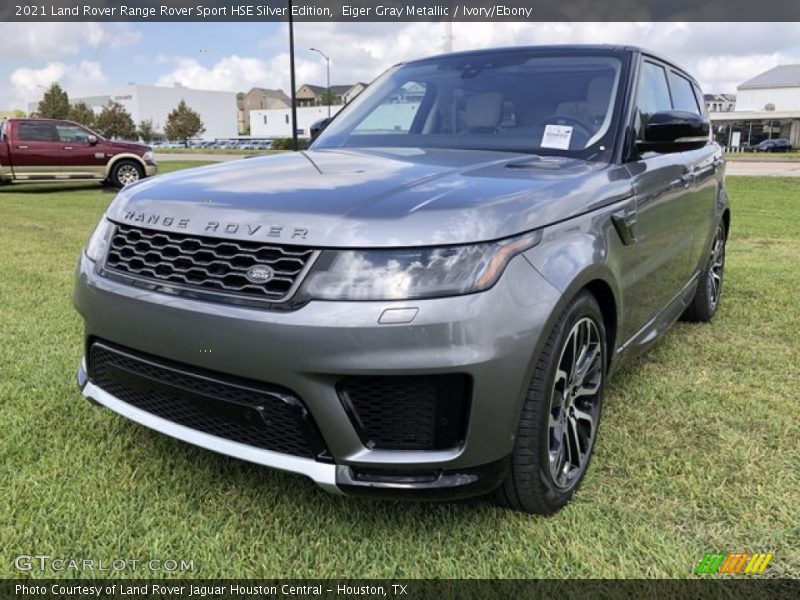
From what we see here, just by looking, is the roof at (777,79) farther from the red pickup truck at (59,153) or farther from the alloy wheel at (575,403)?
the alloy wheel at (575,403)

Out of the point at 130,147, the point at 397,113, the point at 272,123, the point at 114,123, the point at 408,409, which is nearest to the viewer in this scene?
the point at 408,409

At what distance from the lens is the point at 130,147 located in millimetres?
16062

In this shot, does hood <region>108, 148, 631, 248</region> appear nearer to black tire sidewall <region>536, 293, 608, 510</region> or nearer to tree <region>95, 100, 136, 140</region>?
black tire sidewall <region>536, 293, 608, 510</region>

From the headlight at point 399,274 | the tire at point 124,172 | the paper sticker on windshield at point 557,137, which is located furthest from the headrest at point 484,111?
the tire at point 124,172

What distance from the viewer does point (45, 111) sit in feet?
224

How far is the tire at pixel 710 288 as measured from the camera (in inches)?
185

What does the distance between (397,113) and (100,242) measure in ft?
5.81

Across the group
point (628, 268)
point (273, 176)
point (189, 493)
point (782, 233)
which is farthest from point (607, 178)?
point (782, 233)

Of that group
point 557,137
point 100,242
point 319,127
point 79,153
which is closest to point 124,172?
point 79,153

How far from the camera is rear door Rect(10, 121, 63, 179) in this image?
49.9ft

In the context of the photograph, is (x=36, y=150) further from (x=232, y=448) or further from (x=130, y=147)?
(x=232, y=448)

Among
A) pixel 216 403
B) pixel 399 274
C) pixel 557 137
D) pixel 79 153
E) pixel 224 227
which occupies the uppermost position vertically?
pixel 557 137

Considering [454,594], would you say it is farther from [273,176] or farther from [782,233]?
[782,233]

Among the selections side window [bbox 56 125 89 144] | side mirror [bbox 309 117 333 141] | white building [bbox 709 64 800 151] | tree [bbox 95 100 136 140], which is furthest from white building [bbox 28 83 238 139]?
side mirror [bbox 309 117 333 141]
